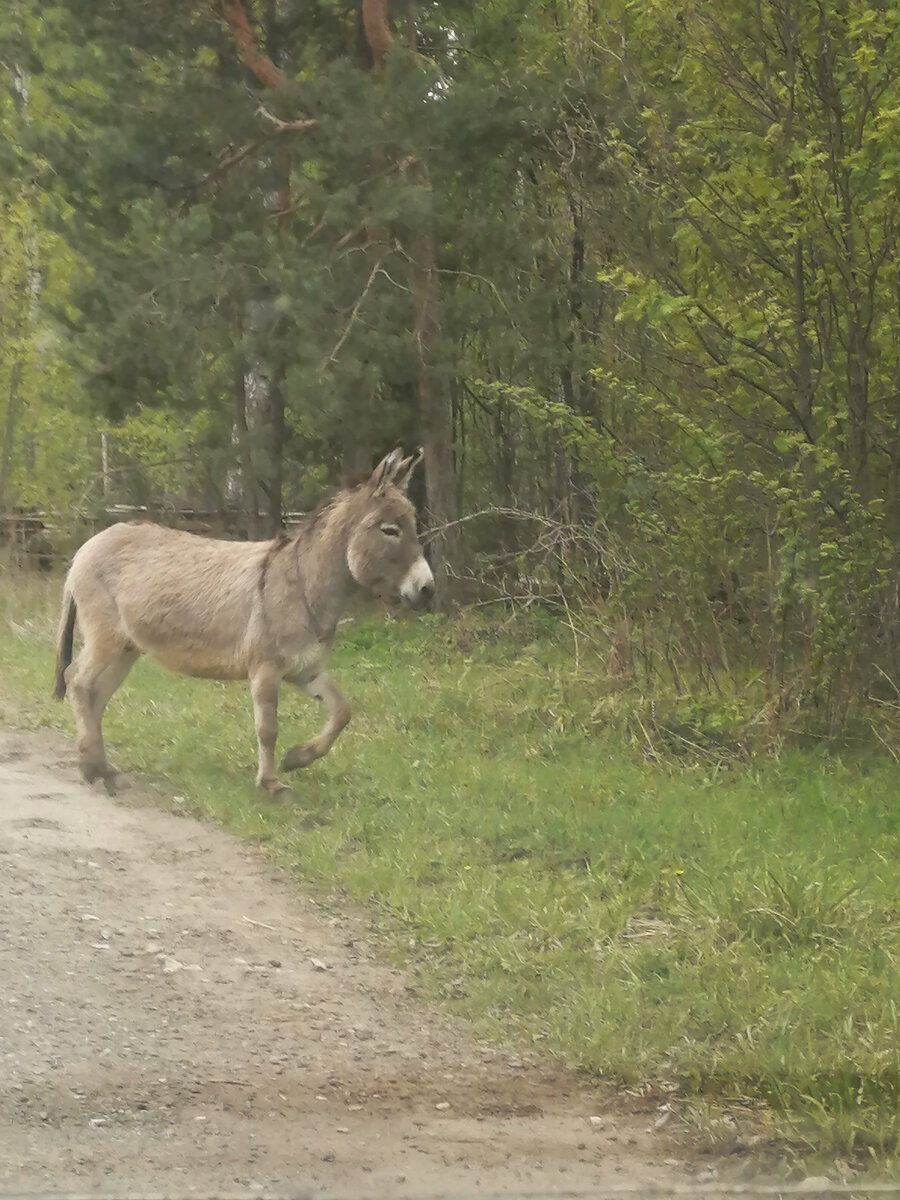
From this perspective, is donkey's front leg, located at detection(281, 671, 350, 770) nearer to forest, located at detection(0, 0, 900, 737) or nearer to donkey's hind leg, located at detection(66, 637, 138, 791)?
donkey's hind leg, located at detection(66, 637, 138, 791)

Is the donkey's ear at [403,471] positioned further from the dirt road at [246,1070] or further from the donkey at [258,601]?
the dirt road at [246,1070]

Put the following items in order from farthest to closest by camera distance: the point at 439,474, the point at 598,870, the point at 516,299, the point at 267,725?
the point at 439,474 → the point at 516,299 → the point at 267,725 → the point at 598,870

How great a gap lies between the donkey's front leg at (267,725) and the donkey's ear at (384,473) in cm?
126

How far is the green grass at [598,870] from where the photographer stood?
405cm

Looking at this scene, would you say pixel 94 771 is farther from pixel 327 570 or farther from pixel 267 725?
pixel 327 570

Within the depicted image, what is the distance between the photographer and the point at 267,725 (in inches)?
289

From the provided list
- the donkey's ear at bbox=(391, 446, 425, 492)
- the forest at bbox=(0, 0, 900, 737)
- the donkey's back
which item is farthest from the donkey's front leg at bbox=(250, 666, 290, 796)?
the forest at bbox=(0, 0, 900, 737)

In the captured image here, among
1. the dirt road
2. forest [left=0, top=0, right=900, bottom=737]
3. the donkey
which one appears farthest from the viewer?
forest [left=0, top=0, right=900, bottom=737]

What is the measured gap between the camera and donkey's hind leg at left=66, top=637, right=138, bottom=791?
771 centimetres

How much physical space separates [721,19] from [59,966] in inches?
272

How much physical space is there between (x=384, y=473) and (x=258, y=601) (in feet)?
3.51

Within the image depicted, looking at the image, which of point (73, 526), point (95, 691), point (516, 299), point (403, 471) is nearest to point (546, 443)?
point (516, 299)

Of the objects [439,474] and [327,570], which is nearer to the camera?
[327,570]

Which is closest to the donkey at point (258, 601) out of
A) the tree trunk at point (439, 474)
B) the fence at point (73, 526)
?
the tree trunk at point (439, 474)
